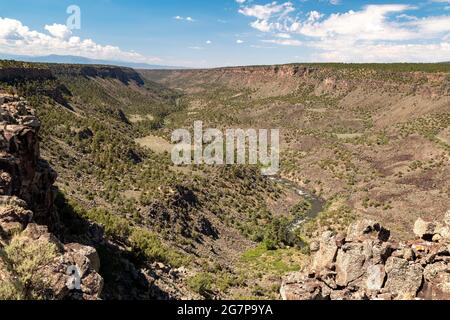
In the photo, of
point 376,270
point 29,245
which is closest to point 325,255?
point 376,270

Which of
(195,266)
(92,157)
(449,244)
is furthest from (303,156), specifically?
(449,244)

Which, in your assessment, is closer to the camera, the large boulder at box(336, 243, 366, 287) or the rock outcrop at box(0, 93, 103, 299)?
the rock outcrop at box(0, 93, 103, 299)

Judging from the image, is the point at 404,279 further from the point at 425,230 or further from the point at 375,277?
the point at 425,230

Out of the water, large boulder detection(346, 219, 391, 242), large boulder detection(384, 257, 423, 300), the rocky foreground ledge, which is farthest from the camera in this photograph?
the water

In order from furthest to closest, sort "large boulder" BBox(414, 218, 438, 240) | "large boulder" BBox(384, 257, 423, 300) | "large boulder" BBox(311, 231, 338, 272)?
1. "large boulder" BBox(414, 218, 438, 240)
2. "large boulder" BBox(311, 231, 338, 272)
3. "large boulder" BBox(384, 257, 423, 300)

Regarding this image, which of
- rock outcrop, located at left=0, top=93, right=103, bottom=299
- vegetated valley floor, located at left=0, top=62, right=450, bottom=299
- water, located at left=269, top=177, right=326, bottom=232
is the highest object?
rock outcrop, located at left=0, top=93, right=103, bottom=299

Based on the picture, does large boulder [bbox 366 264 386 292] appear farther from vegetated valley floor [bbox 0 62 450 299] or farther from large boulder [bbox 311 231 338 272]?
vegetated valley floor [bbox 0 62 450 299]

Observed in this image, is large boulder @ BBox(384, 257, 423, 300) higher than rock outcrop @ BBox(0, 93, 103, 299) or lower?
lower

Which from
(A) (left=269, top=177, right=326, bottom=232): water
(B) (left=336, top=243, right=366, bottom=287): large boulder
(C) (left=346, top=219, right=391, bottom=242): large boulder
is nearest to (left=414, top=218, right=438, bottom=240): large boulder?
(C) (left=346, top=219, right=391, bottom=242): large boulder
